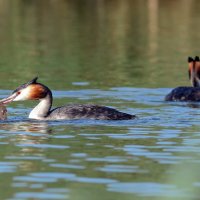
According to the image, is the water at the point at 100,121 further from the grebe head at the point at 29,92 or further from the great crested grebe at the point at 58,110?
the grebe head at the point at 29,92

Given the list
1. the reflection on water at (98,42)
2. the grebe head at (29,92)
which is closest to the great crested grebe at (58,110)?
the grebe head at (29,92)

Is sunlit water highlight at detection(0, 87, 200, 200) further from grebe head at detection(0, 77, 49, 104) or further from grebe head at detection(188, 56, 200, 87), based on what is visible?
grebe head at detection(188, 56, 200, 87)

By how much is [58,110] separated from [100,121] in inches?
28.7

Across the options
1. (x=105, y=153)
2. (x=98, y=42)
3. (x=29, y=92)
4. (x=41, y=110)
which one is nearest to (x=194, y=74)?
(x=29, y=92)

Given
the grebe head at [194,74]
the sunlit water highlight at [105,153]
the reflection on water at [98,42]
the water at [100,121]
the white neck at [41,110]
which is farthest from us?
the reflection on water at [98,42]

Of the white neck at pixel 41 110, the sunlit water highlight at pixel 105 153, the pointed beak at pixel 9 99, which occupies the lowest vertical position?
the sunlit water highlight at pixel 105 153

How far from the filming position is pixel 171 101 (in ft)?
65.2

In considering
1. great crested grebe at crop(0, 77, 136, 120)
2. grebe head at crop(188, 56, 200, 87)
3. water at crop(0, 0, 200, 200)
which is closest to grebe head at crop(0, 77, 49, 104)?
great crested grebe at crop(0, 77, 136, 120)

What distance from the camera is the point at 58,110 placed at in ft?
56.0

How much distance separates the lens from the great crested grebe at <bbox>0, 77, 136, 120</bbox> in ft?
55.4

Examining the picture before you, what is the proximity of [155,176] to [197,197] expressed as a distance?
1.91 meters

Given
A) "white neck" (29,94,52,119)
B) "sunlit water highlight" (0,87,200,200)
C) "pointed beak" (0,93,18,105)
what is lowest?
"sunlit water highlight" (0,87,200,200)

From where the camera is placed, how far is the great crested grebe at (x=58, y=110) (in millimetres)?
16875

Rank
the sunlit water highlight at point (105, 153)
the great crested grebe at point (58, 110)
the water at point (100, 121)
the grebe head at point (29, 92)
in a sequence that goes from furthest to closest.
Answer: the grebe head at point (29, 92) → the great crested grebe at point (58, 110) → the water at point (100, 121) → the sunlit water highlight at point (105, 153)
